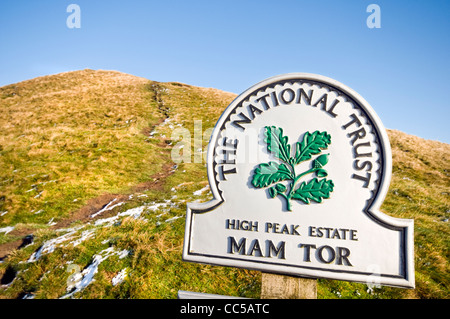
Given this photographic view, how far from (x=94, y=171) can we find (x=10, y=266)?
27.7 feet

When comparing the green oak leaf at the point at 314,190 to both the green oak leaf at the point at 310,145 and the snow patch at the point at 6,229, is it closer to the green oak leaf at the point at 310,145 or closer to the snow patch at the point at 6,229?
the green oak leaf at the point at 310,145

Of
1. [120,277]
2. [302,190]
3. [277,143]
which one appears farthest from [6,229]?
[302,190]

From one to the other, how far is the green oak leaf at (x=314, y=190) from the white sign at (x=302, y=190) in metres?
0.01

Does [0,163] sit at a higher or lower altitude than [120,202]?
higher

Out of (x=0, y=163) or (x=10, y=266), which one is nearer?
(x=10, y=266)

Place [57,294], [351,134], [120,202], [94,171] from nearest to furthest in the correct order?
1. [351,134]
2. [57,294]
3. [120,202]
4. [94,171]

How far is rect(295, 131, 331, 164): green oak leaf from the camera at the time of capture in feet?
9.67

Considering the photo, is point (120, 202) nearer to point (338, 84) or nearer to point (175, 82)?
point (338, 84)

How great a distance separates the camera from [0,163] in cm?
1625

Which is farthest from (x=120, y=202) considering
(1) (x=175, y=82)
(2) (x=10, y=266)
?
(1) (x=175, y=82)

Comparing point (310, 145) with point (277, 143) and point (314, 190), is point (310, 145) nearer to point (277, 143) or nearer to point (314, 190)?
point (277, 143)

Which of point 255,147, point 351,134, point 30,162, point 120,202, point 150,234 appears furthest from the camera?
point 30,162

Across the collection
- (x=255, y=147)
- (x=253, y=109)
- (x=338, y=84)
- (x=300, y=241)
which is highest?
(x=338, y=84)

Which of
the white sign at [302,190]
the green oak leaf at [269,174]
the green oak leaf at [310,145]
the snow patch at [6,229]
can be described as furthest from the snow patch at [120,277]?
the snow patch at [6,229]
